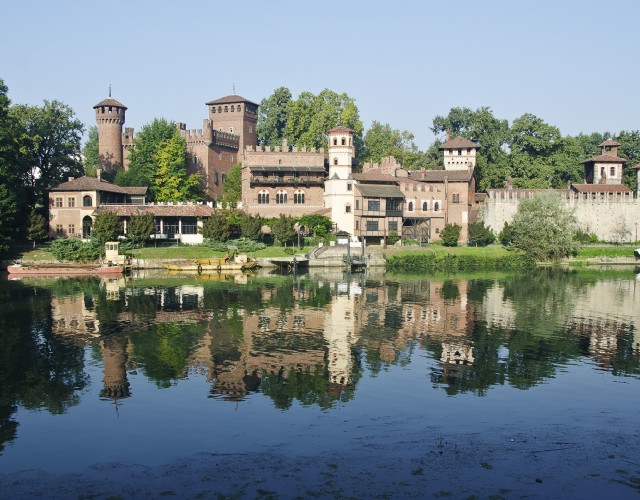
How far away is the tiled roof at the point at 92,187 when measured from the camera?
67938 mm

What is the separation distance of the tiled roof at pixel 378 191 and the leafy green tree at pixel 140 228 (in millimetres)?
19901

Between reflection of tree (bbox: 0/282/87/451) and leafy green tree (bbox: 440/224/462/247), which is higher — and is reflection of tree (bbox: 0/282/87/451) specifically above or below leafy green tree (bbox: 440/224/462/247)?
below

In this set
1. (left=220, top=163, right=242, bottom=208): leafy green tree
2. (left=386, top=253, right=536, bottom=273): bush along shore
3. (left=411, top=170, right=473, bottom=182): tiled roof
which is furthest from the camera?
(left=220, top=163, right=242, bottom=208): leafy green tree

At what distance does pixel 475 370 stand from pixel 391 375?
9.27 feet

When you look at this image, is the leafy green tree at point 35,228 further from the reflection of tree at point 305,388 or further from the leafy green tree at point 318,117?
the reflection of tree at point 305,388

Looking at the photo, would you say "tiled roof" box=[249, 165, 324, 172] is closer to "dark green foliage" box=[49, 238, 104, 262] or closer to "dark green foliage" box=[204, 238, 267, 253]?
"dark green foliage" box=[204, 238, 267, 253]

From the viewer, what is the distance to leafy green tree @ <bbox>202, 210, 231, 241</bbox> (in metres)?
64.8

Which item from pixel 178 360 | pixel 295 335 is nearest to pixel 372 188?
pixel 295 335

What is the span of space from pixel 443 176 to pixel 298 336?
1903 inches

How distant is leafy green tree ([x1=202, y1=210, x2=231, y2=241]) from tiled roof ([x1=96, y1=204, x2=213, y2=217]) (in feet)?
7.35

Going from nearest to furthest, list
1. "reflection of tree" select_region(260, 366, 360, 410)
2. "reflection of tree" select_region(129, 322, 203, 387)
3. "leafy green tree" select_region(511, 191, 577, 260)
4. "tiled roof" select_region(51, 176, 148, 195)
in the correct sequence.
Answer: "reflection of tree" select_region(260, 366, 360, 410) < "reflection of tree" select_region(129, 322, 203, 387) < "leafy green tree" select_region(511, 191, 577, 260) < "tiled roof" select_region(51, 176, 148, 195)

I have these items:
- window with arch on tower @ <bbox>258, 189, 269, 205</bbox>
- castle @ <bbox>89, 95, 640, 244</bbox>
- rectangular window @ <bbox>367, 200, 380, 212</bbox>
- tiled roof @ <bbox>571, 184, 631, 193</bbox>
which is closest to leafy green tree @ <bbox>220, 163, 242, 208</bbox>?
castle @ <bbox>89, 95, 640, 244</bbox>

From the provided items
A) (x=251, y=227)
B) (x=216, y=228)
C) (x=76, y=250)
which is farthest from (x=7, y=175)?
(x=251, y=227)

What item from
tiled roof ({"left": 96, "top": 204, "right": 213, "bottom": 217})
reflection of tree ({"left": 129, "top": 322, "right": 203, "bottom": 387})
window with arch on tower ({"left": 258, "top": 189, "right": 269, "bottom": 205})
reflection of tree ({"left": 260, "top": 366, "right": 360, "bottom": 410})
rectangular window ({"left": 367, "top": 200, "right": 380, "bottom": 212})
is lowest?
reflection of tree ({"left": 260, "top": 366, "right": 360, "bottom": 410})
